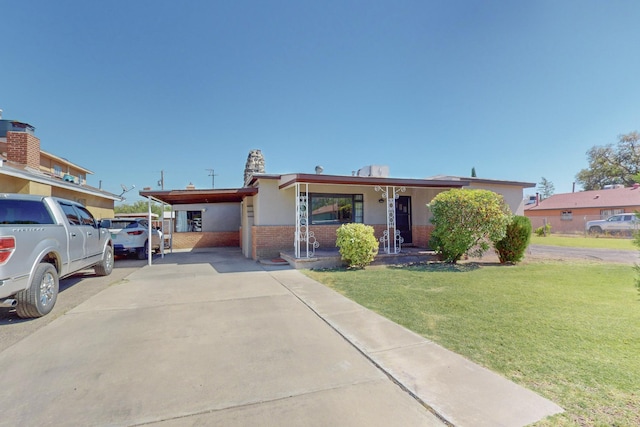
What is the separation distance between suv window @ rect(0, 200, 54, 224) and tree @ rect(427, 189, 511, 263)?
1000 cm

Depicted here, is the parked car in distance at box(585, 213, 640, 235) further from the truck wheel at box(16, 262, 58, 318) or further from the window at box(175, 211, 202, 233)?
the truck wheel at box(16, 262, 58, 318)

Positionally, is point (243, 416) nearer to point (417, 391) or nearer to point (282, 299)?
point (417, 391)

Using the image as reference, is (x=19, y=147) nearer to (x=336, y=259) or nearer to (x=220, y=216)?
(x=220, y=216)

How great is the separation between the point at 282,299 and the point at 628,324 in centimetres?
541

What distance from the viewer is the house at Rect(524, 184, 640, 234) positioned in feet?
81.5

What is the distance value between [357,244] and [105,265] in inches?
287

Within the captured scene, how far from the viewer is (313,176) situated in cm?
864

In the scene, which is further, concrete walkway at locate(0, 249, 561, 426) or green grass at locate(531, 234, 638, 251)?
green grass at locate(531, 234, 638, 251)

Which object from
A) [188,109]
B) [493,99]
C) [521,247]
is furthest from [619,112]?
[188,109]

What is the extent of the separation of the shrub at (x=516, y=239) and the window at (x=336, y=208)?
5142mm

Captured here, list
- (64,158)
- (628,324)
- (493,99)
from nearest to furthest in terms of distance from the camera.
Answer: (628,324) < (493,99) < (64,158)

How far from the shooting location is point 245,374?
276 cm

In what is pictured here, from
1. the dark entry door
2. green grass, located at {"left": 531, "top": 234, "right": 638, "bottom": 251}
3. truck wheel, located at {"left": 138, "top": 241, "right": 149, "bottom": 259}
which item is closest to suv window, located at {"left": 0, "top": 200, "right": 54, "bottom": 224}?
truck wheel, located at {"left": 138, "top": 241, "right": 149, "bottom": 259}

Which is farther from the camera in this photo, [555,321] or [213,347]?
[555,321]
